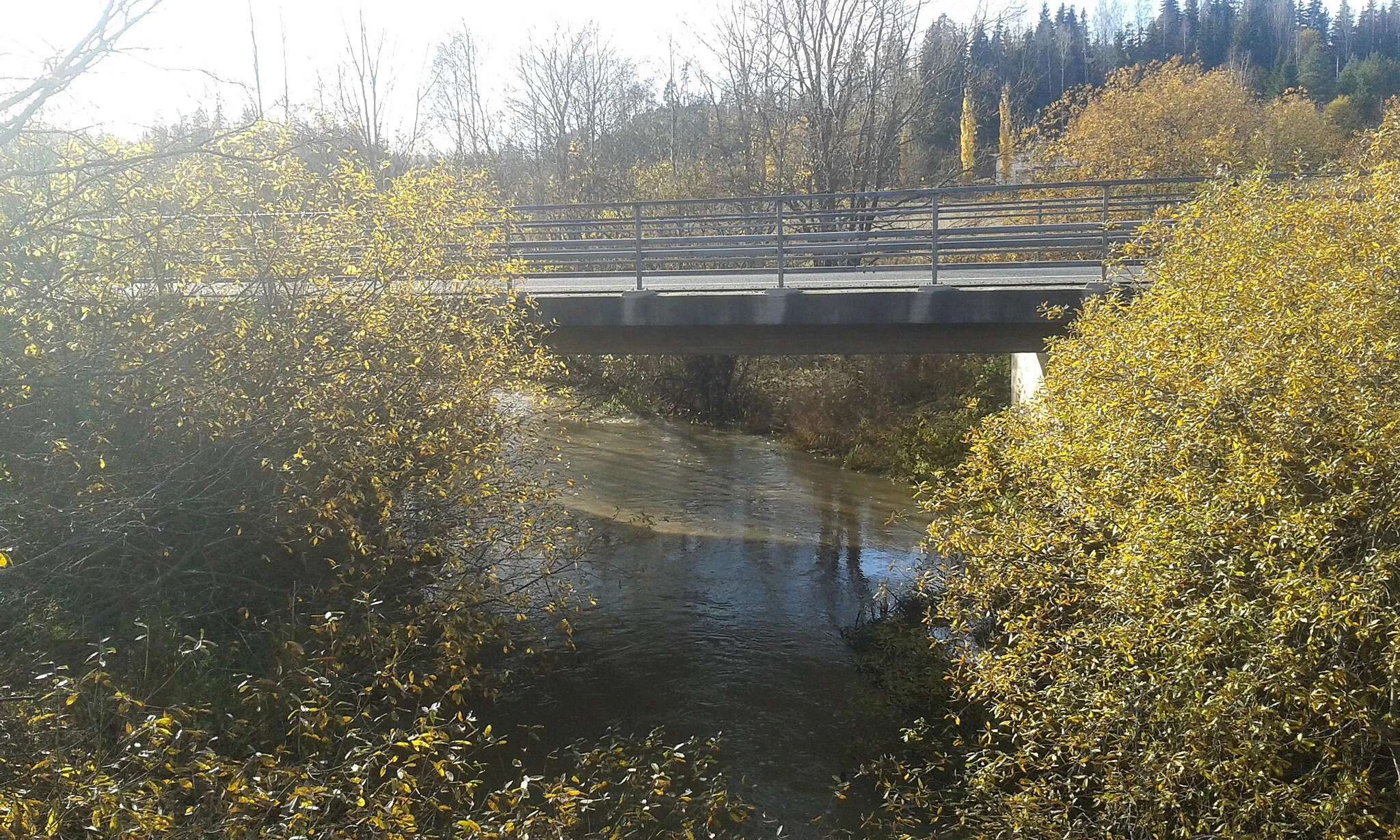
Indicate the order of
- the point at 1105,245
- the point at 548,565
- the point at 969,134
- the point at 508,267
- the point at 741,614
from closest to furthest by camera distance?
the point at 548,565
the point at 508,267
the point at 741,614
the point at 1105,245
the point at 969,134

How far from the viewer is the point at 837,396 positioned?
22.3 metres

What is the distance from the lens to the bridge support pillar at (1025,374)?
15.5 metres

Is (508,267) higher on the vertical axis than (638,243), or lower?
lower

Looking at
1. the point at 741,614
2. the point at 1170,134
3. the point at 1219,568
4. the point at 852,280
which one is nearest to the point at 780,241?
the point at 852,280

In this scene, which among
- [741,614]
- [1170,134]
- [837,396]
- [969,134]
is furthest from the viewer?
[969,134]

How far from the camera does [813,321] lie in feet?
42.8

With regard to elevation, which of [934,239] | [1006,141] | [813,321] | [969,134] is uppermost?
[969,134]

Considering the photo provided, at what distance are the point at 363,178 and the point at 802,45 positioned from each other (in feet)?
58.4

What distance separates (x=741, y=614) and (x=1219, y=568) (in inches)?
283

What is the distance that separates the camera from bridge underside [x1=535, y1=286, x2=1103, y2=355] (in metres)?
12.5

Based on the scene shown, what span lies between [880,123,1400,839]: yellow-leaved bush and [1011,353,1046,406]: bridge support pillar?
7.02 m

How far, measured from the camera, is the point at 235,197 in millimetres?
9305

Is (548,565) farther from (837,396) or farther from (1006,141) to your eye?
(1006,141)

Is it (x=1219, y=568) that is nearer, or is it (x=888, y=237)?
(x=1219, y=568)
